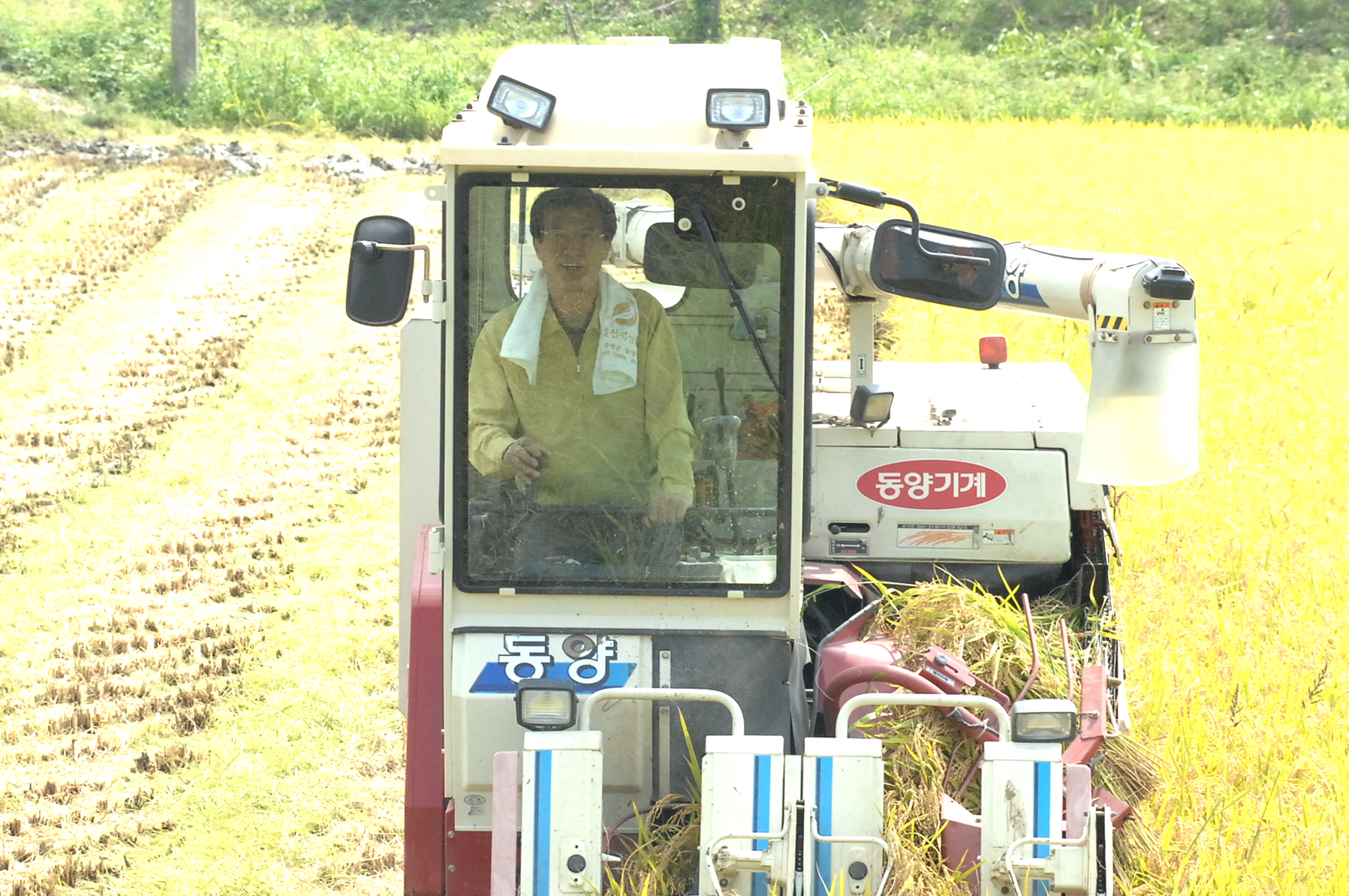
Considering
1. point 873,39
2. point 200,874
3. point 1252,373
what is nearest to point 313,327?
point 1252,373

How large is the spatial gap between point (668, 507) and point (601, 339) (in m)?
0.44

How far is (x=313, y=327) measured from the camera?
12953 mm

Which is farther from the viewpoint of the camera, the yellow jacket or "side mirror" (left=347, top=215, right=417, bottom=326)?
the yellow jacket

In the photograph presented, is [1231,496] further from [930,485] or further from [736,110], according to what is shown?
[736,110]

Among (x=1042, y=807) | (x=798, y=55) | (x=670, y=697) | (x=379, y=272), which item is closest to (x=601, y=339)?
(x=379, y=272)

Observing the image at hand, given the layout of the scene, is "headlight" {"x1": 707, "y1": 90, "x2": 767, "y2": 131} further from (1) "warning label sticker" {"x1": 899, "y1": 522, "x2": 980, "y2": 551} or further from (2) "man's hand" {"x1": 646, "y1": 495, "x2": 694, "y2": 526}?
(1) "warning label sticker" {"x1": 899, "y1": 522, "x2": 980, "y2": 551}

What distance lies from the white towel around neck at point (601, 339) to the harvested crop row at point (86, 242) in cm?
904

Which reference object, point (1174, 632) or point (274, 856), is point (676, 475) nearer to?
point (274, 856)

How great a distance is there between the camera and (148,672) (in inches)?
258

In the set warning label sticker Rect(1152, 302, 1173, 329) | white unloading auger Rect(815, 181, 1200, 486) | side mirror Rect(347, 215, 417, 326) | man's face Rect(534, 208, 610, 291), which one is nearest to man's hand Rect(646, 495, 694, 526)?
man's face Rect(534, 208, 610, 291)

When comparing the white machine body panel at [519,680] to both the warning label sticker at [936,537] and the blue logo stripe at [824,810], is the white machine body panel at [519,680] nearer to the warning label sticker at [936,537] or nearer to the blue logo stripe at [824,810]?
the blue logo stripe at [824,810]

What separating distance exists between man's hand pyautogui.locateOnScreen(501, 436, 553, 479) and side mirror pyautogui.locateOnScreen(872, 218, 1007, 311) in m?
0.91

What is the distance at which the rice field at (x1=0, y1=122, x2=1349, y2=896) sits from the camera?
16.6 ft

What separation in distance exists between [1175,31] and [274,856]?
36764 mm
